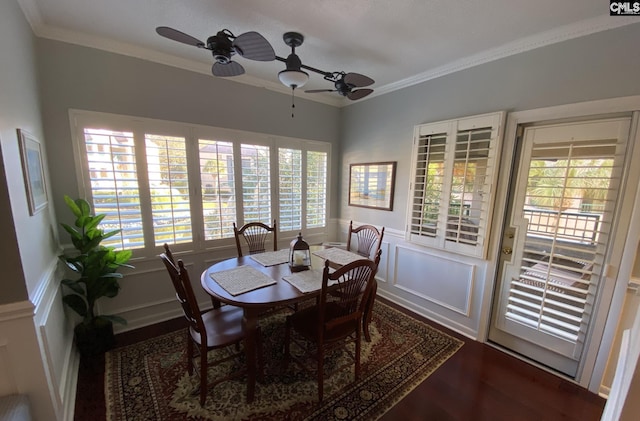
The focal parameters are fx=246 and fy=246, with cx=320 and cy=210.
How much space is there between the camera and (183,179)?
2.59 metres

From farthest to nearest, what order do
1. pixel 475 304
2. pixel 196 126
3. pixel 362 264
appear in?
pixel 196 126
pixel 475 304
pixel 362 264

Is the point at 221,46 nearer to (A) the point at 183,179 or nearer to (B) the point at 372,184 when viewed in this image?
(A) the point at 183,179

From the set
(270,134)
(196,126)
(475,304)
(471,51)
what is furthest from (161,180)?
(475,304)

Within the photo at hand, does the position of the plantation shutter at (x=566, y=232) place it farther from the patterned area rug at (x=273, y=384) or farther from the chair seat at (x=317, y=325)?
the chair seat at (x=317, y=325)

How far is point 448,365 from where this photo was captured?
6.98 ft

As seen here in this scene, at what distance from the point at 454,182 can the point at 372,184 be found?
1075mm

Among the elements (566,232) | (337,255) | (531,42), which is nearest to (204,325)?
(337,255)

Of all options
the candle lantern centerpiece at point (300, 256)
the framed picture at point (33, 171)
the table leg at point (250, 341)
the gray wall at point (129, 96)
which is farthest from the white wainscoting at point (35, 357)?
the candle lantern centerpiece at point (300, 256)

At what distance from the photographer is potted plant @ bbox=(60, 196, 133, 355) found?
197 centimetres

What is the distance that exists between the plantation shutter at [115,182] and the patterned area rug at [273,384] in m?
1.07

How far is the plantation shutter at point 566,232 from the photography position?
1.78 metres

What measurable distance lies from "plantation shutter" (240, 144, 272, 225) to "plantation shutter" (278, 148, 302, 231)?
19cm

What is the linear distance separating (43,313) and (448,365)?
9.57 feet

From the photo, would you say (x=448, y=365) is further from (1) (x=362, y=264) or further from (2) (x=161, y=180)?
(2) (x=161, y=180)
